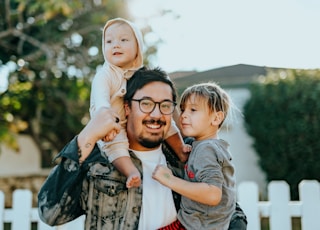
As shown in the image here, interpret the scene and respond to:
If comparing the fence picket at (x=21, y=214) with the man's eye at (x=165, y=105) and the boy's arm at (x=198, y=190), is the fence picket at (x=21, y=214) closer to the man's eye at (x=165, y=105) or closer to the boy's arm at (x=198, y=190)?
the man's eye at (x=165, y=105)

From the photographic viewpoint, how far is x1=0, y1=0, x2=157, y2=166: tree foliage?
787 centimetres

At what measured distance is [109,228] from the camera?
6.98 ft

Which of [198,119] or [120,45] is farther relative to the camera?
[120,45]

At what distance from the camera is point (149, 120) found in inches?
85.0

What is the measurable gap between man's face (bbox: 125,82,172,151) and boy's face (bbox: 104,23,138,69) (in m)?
0.16

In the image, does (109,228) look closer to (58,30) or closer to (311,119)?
(311,119)

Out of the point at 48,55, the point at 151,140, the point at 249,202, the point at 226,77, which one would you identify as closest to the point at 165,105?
the point at 151,140

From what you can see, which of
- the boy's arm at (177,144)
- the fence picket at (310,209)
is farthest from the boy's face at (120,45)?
the fence picket at (310,209)

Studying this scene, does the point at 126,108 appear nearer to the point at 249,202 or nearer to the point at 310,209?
the point at 249,202

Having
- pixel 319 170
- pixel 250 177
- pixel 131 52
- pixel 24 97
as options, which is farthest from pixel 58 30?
pixel 131 52

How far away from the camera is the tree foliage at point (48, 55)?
7.87 m

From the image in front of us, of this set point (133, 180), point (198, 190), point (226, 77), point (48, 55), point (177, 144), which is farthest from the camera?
point (226, 77)

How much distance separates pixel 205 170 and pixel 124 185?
41 cm

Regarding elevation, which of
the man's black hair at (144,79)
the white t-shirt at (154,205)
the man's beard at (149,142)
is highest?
the man's black hair at (144,79)
